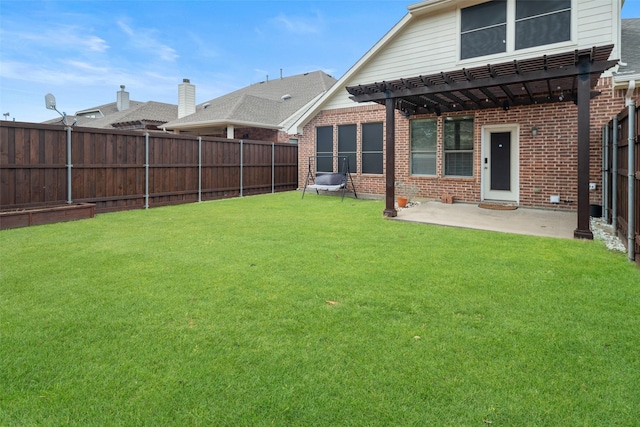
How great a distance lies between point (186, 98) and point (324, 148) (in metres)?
10.2

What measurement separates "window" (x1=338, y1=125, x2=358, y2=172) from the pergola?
233 centimetres

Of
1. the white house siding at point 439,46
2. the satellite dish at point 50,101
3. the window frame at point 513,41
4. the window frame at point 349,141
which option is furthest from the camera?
the window frame at point 349,141

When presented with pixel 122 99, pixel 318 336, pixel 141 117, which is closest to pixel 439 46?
pixel 318 336

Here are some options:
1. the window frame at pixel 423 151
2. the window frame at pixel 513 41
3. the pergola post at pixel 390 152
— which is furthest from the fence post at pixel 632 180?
the window frame at pixel 423 151

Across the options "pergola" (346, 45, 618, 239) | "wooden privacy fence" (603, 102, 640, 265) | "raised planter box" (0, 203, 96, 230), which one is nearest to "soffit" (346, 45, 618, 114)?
"pergola" (346, 45, 618, 239)

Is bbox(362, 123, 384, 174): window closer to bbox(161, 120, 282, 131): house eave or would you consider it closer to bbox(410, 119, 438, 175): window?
bbox(410, 119, 438, 175): window

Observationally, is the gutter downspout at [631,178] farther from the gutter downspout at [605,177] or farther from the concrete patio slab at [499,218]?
the gutter downspout at [605,177]

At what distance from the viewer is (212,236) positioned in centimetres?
623

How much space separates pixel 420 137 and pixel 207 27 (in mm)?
14765

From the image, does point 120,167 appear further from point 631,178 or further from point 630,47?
point 630,47

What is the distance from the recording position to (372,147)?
12406 millimetres

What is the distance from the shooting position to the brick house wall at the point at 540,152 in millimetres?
8523

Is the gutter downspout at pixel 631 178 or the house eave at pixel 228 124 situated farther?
the house eave at pixel 228 124

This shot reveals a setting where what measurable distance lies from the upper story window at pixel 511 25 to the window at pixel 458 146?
168 cm
